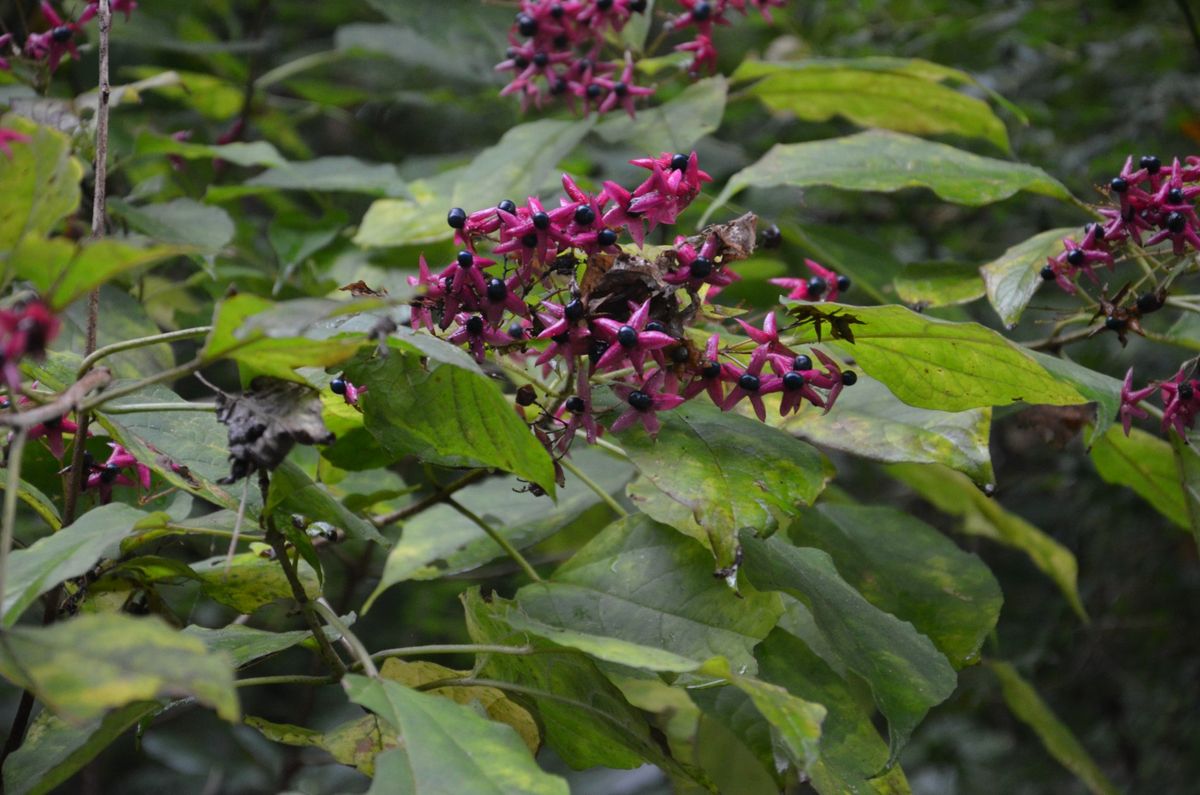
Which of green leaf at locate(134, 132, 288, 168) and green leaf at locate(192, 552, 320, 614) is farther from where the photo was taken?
green leaf at locate(134, 132, 288, 168)

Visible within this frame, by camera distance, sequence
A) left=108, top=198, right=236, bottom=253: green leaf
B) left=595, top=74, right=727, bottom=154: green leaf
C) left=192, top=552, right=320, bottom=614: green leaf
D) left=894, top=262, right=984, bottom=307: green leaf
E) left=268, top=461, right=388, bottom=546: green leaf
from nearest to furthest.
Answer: left=268, top=461, right=388, bottom=546: green leaf
left=192, top=552, right=320, bottom=614: green leaf
left=894, top=262, right=984, bottom=307: green leaf
left=108, top=198, right=236, bottom=253: green leaf
left=595, top=74, right=727, bottom=154: green leaf

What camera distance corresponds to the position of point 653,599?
1.17 m

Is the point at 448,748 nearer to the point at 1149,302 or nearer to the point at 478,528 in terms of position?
the point at 478,528

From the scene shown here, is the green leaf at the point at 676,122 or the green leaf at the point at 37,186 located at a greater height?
the green leaf at the point at 37,186

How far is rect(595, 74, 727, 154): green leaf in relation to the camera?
1854mm

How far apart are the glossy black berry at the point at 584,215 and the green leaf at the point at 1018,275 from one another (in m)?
0.62

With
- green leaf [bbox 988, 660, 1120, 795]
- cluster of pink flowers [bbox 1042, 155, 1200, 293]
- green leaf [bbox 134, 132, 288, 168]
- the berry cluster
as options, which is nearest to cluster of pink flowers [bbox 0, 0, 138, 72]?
green leaf [bbox 134, 132, 288, 168]

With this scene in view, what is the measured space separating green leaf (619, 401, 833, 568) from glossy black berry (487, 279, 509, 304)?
0.63 ft

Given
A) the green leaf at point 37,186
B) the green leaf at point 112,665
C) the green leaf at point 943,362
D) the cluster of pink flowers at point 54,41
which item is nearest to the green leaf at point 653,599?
the green leaf at point 943,362

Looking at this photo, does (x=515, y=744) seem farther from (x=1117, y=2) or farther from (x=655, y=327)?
(x=1117, y=2)

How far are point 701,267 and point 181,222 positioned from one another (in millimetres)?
1102

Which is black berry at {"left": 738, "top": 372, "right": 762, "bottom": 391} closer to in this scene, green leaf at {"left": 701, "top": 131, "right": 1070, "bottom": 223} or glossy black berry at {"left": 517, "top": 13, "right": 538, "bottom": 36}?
green leaf at {"left": 701, "top": 131, "right": 1070, "bottom": 223}

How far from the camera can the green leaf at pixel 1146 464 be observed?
1596mm

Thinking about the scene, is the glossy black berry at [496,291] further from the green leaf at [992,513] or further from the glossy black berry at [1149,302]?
the green leaf at [992,513]
